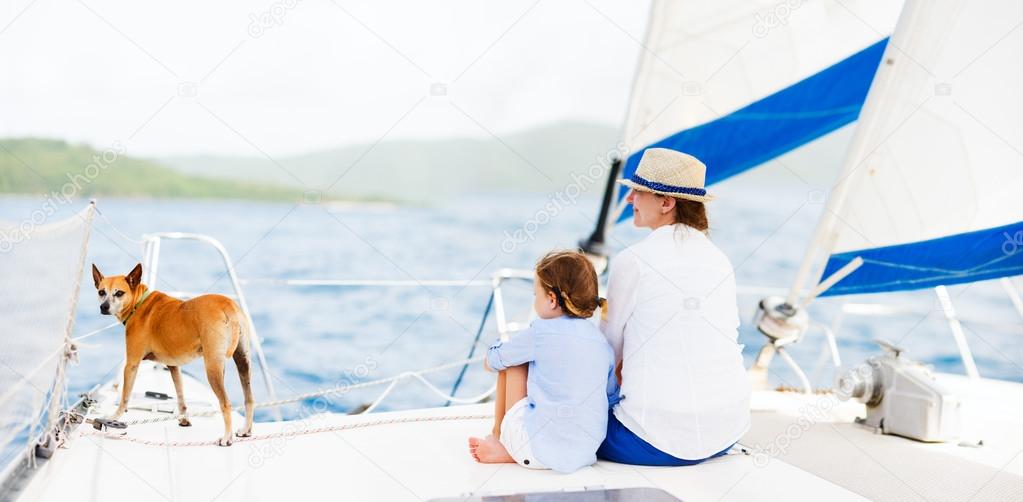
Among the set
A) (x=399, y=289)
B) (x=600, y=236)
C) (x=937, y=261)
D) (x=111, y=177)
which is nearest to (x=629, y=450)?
(x=600, y=236)

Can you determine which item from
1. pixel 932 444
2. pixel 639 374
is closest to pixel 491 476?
pixel 639 374

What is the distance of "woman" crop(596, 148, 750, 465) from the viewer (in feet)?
7.55

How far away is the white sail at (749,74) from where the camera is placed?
4.16 m

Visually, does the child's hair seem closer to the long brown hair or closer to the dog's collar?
the long brown hair

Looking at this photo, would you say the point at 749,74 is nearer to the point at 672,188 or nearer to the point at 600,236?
the point at 600,236

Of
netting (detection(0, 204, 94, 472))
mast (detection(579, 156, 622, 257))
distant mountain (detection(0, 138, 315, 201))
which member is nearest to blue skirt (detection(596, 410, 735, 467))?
netting (detection(0, 204, 94, 472))

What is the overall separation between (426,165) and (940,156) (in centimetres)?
3791

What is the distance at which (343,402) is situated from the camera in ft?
22.5

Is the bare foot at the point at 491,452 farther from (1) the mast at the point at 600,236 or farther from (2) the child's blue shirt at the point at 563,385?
(1) the mast at the point at 600,236

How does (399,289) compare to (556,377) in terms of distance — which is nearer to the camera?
(556,377)

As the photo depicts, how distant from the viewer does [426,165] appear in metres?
40.8

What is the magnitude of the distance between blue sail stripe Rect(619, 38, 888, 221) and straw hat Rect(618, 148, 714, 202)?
183 centimetres

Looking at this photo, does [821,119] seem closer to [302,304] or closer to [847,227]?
[847,227]

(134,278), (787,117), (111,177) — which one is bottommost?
(134,278)
